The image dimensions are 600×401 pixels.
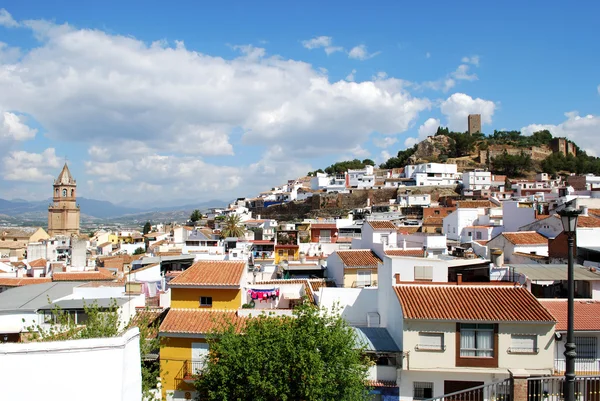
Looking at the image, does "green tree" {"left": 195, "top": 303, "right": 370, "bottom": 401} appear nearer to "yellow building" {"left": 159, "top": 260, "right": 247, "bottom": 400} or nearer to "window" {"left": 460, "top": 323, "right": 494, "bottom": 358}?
"yellow building" {"left": 159, "top": 260, "right": 247, "bottom": 400}

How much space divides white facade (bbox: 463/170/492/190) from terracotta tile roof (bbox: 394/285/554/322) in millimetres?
67541

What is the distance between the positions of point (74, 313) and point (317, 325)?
8.58 metres

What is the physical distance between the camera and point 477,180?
77.9 m

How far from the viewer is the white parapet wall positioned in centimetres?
572

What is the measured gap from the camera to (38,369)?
5773mm

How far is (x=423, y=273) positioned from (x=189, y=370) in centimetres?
790

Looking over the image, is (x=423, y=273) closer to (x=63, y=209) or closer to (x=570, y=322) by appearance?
(x=570, y=322)

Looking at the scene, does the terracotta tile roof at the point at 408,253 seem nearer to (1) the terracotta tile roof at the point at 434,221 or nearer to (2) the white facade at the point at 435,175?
(1) the terracotta tile roof at the point at 434,221

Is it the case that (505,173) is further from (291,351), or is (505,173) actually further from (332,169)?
(291,351)

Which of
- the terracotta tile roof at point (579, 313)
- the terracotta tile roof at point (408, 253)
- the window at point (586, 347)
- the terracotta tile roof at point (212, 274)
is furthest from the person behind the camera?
the terracotta tile roof at point (408, 253)

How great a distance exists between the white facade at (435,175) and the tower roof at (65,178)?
60162mm

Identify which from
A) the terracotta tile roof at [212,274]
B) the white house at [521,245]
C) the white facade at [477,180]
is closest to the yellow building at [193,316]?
the terracotta tile roof at [212,274]

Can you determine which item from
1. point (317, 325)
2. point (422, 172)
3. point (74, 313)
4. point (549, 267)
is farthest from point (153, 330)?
point (422, 172)

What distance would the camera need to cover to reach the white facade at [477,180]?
77562mm
